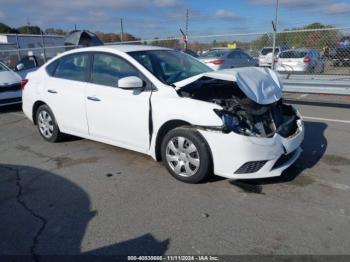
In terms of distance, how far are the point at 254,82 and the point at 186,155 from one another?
4.12ft

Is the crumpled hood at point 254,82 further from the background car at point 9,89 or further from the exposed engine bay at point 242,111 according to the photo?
the background car at point 9,89

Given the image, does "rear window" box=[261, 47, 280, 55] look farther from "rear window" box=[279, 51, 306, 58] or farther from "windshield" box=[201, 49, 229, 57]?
"windshield" box=[201, 49, 229, 57]

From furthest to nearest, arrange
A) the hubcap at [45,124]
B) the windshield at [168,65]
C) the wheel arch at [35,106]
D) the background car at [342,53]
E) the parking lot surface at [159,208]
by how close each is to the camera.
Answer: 1. the background car at [342,53]
2. the wheel arch at [35,106]
3. the hubcap at [45,124]
4. the windshield at [168,65]
5. the parking lot surface at [159,208]

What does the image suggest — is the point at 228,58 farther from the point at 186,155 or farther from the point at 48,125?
the point at 186,155

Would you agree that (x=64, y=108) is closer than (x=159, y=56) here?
No

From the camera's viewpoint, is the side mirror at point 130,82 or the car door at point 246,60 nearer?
the side mirror at point 130,82

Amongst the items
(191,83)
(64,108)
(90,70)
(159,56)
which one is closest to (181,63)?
(159,56)

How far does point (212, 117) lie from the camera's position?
3916mm

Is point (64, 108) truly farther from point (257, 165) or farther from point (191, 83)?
point (257, 165)

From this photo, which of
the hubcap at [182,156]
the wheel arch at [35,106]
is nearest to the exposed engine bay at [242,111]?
the hubcap at [182,156]

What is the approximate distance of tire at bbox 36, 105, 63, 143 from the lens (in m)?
5.95

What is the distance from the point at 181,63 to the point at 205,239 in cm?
292

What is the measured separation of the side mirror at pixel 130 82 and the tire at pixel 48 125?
2.02m

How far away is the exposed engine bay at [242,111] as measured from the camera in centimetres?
393
